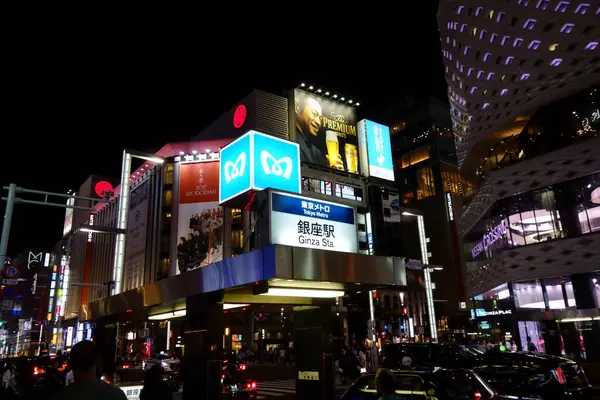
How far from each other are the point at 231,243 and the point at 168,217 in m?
8.87

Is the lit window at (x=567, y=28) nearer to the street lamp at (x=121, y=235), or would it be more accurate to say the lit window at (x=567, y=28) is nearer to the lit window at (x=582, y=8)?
the lit window at (x=582, y=8)

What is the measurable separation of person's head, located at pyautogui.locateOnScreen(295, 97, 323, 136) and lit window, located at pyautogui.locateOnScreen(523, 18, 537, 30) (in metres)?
16.5

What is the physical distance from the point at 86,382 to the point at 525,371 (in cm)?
1241

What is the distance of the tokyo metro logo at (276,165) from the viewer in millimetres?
12375

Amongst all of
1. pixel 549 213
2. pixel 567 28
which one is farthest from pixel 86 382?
pixel 567 28

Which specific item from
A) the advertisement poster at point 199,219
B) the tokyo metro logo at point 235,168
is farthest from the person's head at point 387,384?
the advertisement poster at point 199,219

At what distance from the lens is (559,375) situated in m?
11.6

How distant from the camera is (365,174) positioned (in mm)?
38938

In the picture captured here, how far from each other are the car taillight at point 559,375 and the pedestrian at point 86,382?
11.8 m

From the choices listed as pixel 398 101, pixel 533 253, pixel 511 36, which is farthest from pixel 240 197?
pixel 398 101

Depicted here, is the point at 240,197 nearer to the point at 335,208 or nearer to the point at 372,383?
the point at 335,208

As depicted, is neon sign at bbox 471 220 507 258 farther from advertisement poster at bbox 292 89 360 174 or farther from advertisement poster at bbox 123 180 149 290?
advertisement poster at bbox 123 180 149 290

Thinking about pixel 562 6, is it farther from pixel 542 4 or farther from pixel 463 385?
pixel 463 385

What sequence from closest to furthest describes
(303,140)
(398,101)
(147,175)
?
(303,140) < (147,175) < (398,101)
